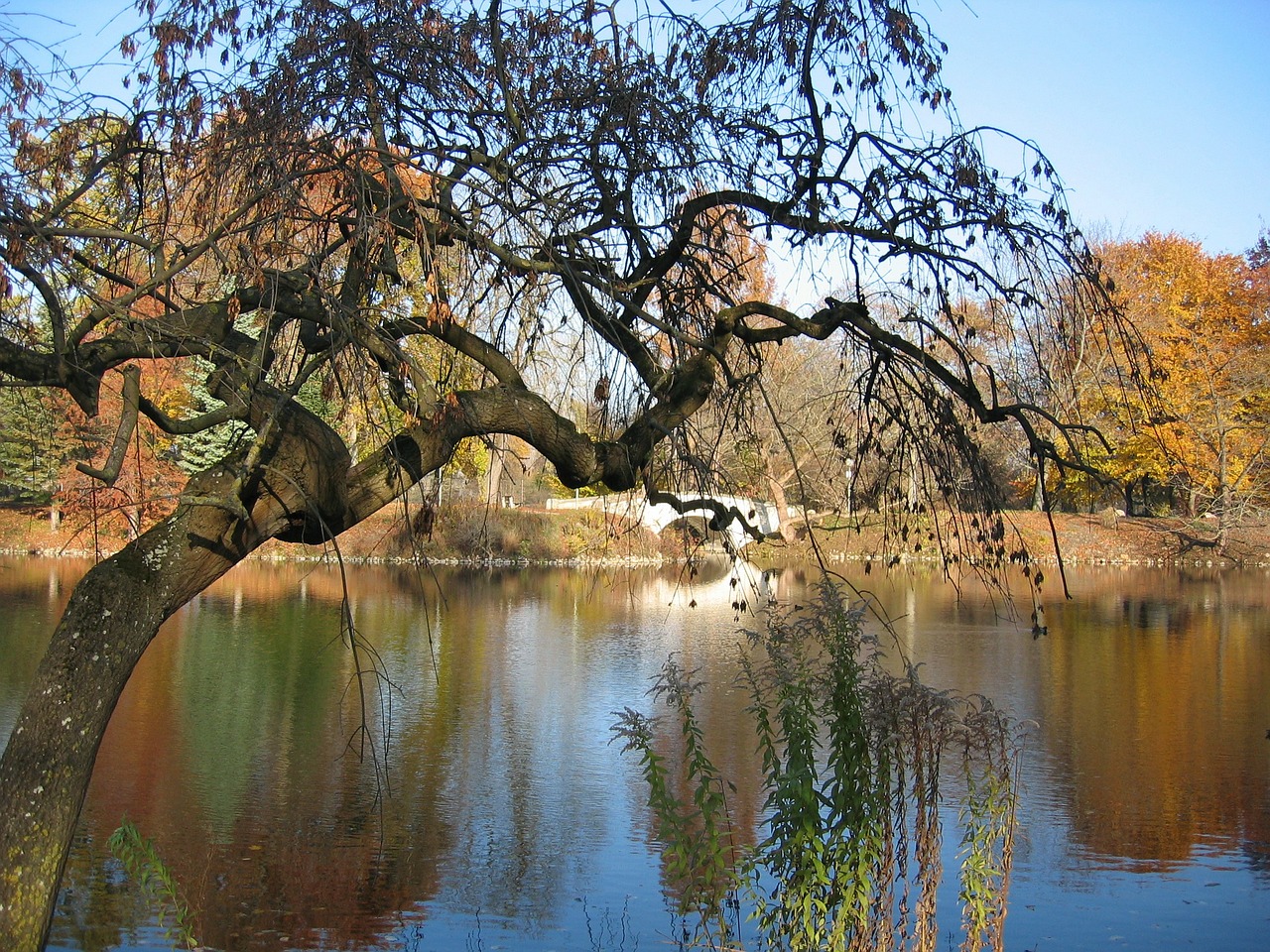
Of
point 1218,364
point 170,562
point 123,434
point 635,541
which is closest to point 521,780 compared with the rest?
point 170,562

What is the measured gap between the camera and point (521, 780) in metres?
9.27

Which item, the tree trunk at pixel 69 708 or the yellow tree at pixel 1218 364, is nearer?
the tree trunk at pixel 69 708

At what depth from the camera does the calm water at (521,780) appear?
646 centimetres

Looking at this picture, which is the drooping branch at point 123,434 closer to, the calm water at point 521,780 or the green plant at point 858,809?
the calm water at point 521,780

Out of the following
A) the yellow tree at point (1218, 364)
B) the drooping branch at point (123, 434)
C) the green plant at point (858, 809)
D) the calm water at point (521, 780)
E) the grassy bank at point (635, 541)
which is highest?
the yellow tree at point (1218, 364)

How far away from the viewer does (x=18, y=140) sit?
427cm

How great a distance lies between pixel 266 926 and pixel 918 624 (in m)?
14.6

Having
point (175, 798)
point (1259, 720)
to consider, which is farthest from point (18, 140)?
point (1259, 720)

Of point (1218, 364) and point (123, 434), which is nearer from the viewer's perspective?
point (123, 434)

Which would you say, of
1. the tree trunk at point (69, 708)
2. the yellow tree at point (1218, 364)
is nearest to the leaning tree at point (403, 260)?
the tree trunk at point (69, 708)

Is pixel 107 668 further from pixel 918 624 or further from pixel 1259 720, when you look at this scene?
pixel 918 624

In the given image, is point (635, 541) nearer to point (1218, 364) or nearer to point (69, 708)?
point (1218, 364)

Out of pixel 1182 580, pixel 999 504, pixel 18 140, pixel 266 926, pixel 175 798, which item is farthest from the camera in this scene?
pixel 1182 580

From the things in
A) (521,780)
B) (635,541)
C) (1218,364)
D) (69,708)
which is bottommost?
(521,780)
